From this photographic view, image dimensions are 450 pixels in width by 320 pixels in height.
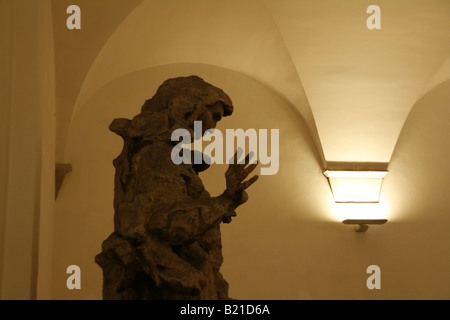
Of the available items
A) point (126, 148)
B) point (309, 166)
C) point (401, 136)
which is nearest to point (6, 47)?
point (126, 148)

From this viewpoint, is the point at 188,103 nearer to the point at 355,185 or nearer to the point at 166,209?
the point at 166,209

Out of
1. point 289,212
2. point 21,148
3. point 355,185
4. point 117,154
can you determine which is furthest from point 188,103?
Answer: point 355,185

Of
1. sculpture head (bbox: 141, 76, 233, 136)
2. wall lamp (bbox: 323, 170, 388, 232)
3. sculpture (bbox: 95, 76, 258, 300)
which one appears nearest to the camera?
sculpture (bbox: 95, 76, 258, 300)

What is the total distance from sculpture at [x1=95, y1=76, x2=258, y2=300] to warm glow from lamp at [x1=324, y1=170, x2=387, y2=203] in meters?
3.95

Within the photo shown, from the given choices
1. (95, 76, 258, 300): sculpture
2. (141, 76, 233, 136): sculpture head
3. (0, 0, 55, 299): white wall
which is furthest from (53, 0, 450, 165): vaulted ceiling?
(95, 76, 258, 300): sculpture

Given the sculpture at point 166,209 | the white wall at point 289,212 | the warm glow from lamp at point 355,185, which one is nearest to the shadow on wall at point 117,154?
the white wall at point 289,212

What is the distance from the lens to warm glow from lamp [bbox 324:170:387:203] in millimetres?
7859

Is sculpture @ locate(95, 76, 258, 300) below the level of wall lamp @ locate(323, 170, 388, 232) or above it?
below

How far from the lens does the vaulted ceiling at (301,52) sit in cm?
709

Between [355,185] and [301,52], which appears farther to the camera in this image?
[355,185]

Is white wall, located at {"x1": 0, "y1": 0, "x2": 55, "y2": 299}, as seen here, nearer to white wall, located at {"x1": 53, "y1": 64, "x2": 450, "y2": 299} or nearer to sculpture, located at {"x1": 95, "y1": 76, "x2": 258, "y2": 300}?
sculpture, located at {"x1": 95, "y1": 76, "x2": 258, "y2": 300}

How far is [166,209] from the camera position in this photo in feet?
11.5

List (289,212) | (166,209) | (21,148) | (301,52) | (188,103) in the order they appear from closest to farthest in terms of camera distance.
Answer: (166,209) → (21,148) → (188,103) → (301,52) → (289,212)

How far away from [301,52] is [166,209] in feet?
14.4
